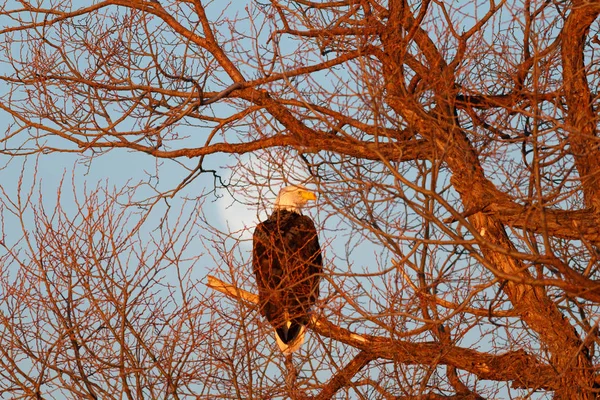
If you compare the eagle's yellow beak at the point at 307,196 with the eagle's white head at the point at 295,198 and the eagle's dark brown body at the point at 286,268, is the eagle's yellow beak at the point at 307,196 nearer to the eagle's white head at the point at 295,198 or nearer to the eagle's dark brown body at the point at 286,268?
the eagle's white head at the point at 295,198

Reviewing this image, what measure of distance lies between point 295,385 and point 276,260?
4.15 ft

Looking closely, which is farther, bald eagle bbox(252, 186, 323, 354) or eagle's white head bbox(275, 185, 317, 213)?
eagle's white head bbox(275, 185, 317, 213)

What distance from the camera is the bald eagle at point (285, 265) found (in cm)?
682

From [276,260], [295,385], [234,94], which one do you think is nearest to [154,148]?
[234,94]

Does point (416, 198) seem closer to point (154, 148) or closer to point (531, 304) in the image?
point (531, 304)

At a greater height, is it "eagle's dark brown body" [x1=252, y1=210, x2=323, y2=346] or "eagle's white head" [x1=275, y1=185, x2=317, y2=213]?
"eagle's white head" [x1=275, y1=185, x2=317, y2=213]

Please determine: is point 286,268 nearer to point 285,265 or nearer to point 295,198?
point 285,265

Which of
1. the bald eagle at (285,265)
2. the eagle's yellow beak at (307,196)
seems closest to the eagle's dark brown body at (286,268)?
the bald eagle at (285,265)

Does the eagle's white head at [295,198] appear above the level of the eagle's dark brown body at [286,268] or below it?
above

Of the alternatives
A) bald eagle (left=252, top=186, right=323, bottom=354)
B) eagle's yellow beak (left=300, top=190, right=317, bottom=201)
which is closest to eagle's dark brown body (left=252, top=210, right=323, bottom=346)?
bald eagle (left=252, top=186, right=323, bottom=354)

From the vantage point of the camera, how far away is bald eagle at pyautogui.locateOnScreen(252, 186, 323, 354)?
6.82 metres

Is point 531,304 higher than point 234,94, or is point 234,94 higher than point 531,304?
point 234,94

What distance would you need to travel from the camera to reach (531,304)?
7.52m

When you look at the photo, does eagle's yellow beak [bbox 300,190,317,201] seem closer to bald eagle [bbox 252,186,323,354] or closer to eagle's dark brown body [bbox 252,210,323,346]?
bald eagle [bbox 252,186,323,354]
